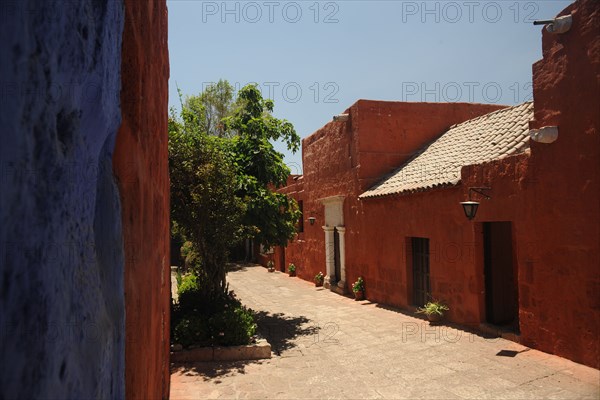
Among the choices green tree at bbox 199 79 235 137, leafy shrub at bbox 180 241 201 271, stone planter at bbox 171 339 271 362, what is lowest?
stone planter at bbox 171 339 271 362

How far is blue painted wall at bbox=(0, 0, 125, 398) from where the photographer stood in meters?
0.65

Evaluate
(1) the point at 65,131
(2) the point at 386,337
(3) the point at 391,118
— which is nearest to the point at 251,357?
(2) the point at 386,337

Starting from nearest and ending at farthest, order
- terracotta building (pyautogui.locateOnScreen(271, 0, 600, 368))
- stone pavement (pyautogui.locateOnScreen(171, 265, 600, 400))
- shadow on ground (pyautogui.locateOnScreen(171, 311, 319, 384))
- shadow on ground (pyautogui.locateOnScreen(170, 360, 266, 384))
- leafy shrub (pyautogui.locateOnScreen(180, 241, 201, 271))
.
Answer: stone pavement (pyautogui.locateOnScreen(171, 265, 600, 400)) → terracotta building (pyautogui.locateOnScreen(271, 0, 600, 368)) → shadow on ground (pyautogui.locateOnScreen(170, 360, 266, 384)) → shadow on ground (pyautogui.locateOnScreen(171, 311, 319, 384)) → leafy shrub (pyautogui.locateOnScreen(180, 241, 201, 271))

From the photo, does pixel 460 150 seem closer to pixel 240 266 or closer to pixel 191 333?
pixel 191 333

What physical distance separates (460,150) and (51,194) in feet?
34.7

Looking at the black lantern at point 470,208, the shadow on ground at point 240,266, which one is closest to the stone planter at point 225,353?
the black lantern at point 470,208

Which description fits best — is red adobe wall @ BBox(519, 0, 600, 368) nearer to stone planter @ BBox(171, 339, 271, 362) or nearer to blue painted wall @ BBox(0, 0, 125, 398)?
stone planter @ BBox(171, 339, 271, 362)

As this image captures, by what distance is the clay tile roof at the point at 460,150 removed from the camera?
8352mm

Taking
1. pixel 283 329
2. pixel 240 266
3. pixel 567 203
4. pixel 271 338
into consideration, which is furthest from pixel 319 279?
pixel 567 203

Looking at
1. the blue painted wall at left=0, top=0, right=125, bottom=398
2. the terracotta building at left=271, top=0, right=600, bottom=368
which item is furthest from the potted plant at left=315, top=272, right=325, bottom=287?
the blue painted wall at left=0, top=0, right=125, bottom=398

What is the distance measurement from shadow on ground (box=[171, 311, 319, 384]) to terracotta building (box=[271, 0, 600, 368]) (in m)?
2.84

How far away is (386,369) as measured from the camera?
6.22 metres

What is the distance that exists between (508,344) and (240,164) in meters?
6.43

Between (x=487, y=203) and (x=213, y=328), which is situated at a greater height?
(x=487, y=203)
